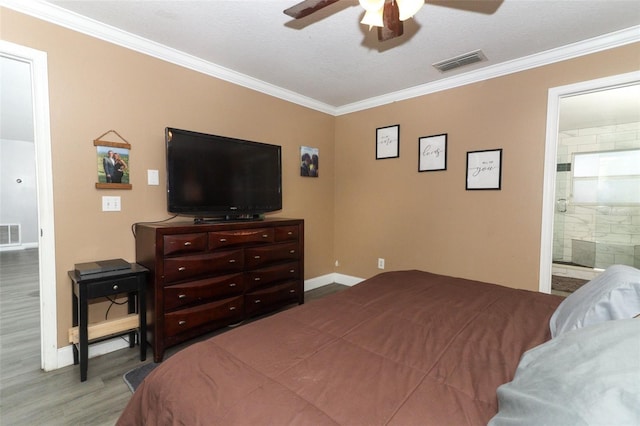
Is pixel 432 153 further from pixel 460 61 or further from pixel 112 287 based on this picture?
pixel 112 287

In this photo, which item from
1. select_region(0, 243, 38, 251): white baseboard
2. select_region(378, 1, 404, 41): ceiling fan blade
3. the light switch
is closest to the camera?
select_region(378, 1, 404, 41): ceiling fan blade

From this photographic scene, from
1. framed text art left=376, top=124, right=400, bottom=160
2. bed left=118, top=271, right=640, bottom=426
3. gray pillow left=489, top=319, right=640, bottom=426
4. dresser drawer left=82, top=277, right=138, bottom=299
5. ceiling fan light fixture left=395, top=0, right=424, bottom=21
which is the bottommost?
dresser drawer left=82, top=277, right=138, bottom=299

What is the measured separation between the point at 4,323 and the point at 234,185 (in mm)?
2515

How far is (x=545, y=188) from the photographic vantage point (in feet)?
8.66

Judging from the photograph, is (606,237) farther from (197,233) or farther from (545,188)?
(197,233)

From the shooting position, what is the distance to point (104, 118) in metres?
2.26

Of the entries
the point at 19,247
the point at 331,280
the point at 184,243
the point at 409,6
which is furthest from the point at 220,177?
the point at 19,247

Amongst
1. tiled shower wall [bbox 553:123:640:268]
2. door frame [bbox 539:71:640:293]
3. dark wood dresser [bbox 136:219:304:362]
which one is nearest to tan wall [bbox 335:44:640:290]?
door frame [bbox 539:71:640:293]

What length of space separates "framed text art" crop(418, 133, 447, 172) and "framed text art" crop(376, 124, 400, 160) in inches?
12.0

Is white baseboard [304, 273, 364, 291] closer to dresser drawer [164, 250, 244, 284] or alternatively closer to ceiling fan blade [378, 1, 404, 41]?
dresser drawer [164, 250, 244, 284]

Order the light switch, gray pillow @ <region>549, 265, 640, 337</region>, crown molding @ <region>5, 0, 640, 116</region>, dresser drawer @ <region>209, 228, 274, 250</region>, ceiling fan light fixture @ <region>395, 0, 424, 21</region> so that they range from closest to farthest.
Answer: gray pillow @ <region>549, 265, 640, 337</region> → ceiling fan light fixture @ <region>395, 0, 424, 21</region> → crown molding @ <region>5, 0, 640, 116</region> → dresser drawer @ <region>209, 228, 274, 250</region> → the light switch

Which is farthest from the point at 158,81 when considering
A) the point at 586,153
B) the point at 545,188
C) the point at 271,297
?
the point at 586,153

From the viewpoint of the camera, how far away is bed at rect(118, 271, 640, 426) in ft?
2.59

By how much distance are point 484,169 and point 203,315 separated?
298 cm
